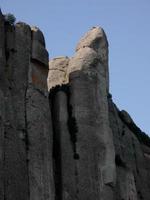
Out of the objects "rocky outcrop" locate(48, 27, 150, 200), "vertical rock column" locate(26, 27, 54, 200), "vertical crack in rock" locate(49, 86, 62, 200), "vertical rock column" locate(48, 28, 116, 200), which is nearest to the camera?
"vertical rock column" locate(26, 27, 54, 200)

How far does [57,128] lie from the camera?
141 ft

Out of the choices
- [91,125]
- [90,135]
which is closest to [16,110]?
[90,135]

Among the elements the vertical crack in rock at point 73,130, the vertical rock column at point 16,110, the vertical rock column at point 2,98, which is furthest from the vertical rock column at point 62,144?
the vertical rock column at point 2,98

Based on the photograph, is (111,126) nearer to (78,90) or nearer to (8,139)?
(78,90)

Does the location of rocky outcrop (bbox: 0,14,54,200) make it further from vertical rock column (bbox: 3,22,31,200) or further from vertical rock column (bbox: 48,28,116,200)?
vertical rock column (bbox: 48,28,116,200)

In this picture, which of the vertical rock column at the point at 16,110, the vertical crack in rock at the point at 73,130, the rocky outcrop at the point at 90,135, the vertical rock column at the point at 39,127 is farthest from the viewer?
the vertical crack in rock at the point at 73,130

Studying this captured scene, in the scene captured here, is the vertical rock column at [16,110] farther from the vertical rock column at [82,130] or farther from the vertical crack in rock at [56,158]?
the vertical rock column at [82,130]

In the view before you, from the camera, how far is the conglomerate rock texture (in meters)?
37.8

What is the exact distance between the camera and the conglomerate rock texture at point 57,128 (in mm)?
37781

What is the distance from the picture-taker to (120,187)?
151ft

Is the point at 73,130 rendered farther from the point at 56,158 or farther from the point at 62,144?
the point at 56,158

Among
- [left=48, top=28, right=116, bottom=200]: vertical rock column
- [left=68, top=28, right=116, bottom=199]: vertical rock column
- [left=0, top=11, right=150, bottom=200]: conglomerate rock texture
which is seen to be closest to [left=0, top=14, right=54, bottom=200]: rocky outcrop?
[left=0, top=11, right=150, bottom=200]: conglomerate rock texture

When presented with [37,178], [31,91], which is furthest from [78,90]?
[37,178]

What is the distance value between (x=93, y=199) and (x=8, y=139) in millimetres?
6626
